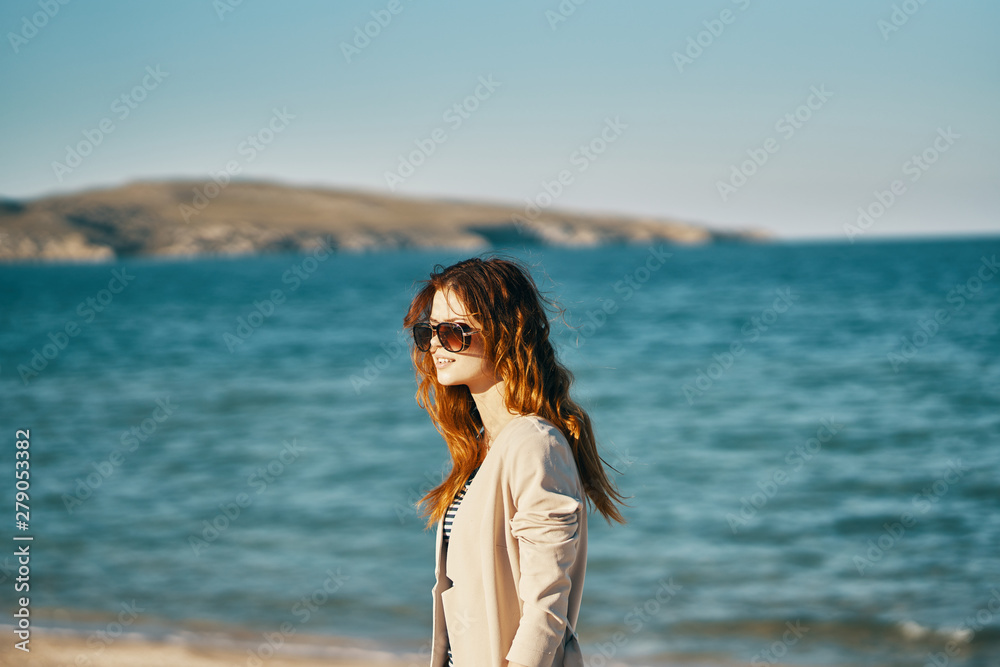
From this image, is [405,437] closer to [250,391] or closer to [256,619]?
[250,391]

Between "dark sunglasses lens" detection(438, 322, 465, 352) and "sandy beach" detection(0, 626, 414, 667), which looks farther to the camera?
"sandy beach" detection(0, 626, 414, 667)

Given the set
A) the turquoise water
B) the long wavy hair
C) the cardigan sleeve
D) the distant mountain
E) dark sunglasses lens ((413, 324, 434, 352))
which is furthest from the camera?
the distant mountain

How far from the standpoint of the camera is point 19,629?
20.4 feet

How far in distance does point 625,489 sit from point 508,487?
28.9ft

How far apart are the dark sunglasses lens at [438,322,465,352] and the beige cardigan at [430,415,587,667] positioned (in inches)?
9.6

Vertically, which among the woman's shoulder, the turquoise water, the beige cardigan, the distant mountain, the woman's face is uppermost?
the distant mountain

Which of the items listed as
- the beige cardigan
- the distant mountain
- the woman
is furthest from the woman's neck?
the distant mountain

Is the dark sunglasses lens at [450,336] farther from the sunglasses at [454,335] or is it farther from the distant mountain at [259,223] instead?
the distant mountain at [259,223]

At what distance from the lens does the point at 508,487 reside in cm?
209

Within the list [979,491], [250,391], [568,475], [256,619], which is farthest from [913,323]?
[568,475]

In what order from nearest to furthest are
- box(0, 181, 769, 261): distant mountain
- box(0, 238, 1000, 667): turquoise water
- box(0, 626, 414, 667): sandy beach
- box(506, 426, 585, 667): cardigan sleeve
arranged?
box(506, 426, 585, 667): cardigan sleeve, box(0, 626, 414, 667): sandy beach, box(0, 238, 1000, 667): turquoise water, box(0, 181, 769, 261): distant mountain

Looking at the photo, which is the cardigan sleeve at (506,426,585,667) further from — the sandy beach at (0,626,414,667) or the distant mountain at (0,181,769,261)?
the distant mountain at (0,181,769,261)

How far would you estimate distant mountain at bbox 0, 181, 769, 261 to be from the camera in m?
97.6

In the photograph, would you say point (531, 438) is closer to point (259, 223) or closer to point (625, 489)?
point (625, 489)
